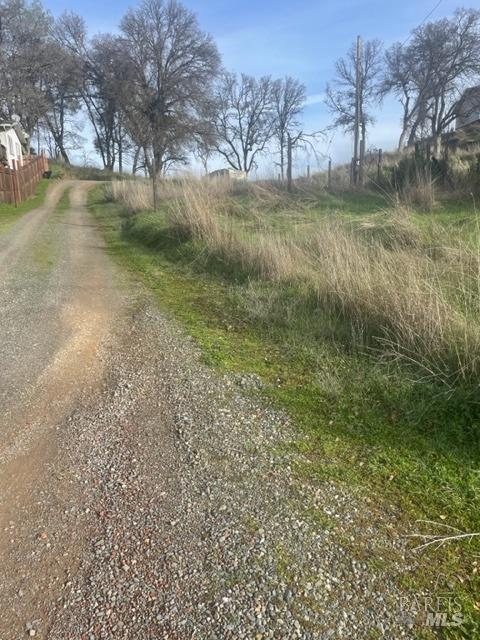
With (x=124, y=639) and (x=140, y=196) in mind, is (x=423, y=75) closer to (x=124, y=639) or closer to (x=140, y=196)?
(x=140, y=196)

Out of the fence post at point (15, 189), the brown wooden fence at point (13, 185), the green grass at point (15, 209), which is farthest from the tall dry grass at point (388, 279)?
the fence post at point (15, 189)

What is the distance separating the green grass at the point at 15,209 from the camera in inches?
659

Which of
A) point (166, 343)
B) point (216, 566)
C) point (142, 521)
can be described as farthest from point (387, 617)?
point (166, 343)

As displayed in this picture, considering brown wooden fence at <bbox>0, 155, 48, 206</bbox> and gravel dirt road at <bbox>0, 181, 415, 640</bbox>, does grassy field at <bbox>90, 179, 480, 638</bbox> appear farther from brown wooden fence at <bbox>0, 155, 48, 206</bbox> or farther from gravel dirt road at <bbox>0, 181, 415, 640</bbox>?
brown wooden fence at <bbox>0, 155, 48, 206</bbox>

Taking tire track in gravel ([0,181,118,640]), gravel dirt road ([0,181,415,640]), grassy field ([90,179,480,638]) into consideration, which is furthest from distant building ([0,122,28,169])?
gravel dirt road ([0,181,415,640])

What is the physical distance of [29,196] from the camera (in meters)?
26.8

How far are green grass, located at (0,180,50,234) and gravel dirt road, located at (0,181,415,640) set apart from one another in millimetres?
12986

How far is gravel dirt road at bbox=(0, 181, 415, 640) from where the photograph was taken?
1.96 meters

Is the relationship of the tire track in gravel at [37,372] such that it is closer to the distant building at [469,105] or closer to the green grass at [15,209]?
the green grass at [15,209]

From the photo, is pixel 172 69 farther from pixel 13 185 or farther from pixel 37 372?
pixel 37 372

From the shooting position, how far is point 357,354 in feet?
15.2

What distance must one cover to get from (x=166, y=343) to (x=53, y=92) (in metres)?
54.1

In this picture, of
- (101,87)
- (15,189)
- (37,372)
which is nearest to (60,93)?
(101,87)

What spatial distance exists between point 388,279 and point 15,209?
67.6 feet
